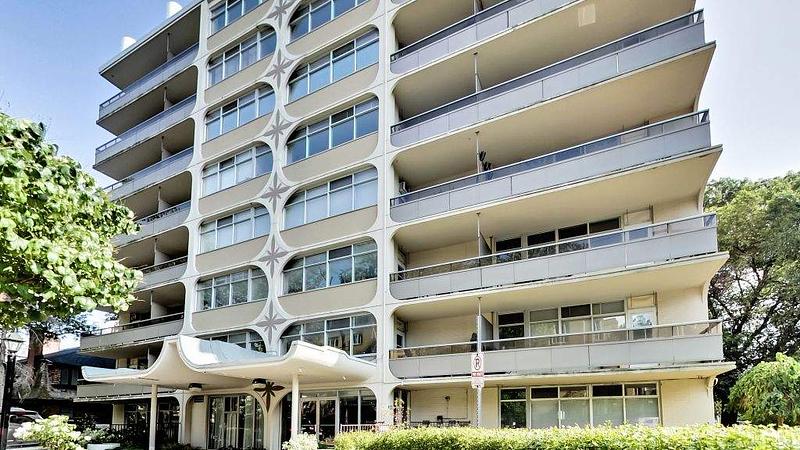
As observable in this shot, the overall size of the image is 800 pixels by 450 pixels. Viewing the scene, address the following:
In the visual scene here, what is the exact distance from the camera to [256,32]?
96.0ft

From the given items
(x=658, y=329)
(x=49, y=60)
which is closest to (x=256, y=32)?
(x=49, y=60)

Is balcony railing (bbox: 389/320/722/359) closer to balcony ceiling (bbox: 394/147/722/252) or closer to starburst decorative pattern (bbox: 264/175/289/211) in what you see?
balcony ceiling (bbox: 394/147/722/252)

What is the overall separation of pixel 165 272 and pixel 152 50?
13.2 m

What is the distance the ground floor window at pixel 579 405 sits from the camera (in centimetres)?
1894

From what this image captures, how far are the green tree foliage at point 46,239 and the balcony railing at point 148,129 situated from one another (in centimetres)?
2302

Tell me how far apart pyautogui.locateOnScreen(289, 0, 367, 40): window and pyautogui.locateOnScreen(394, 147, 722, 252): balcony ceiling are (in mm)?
9916

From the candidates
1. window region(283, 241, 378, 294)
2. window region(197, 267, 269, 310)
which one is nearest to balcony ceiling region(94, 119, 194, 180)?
window region(197, 267, 269, 310)

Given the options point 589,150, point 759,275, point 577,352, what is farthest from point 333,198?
point 759,275

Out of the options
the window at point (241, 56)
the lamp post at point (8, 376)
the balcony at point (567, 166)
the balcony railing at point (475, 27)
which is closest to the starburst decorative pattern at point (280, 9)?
the window at point (241, 56)

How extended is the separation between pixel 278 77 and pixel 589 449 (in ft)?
69.0

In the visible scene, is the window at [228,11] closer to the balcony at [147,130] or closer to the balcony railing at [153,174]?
the balcony at [147,130]

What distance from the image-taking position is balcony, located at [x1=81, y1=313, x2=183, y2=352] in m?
29.3

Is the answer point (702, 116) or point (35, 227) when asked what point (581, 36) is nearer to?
point (702, 116)

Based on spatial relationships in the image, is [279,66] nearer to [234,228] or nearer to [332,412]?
[234,228]
